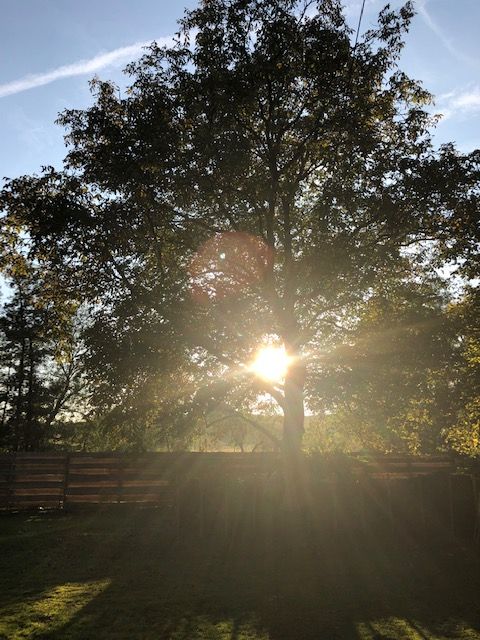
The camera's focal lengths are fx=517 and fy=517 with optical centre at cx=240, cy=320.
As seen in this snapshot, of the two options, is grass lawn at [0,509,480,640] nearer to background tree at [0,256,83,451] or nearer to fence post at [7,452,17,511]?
fence post at [7,452,17,511]

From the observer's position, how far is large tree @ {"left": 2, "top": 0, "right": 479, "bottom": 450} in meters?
15.2

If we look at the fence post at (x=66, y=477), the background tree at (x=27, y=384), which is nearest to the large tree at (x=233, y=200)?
the fence post at (x=66, y=477)

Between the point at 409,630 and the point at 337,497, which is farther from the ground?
the point at 337,497

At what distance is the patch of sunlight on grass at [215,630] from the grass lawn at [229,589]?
0.05 feet

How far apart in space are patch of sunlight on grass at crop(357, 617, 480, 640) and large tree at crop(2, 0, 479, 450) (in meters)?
9.70

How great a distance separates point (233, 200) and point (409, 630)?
44.4 ft

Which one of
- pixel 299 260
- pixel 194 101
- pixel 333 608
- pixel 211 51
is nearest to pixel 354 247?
pixel 299 260

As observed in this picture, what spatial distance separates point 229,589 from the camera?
8.66 metres

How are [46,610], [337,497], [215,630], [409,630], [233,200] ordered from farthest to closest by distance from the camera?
[233,200], [337,497], [46,610], [409,630], [215,630]

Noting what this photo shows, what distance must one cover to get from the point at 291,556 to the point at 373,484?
3.34 m

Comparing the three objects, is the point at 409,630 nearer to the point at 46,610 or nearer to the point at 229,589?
the point at 229,589

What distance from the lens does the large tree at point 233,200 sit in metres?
15.2

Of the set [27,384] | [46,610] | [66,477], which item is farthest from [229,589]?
[27,384]

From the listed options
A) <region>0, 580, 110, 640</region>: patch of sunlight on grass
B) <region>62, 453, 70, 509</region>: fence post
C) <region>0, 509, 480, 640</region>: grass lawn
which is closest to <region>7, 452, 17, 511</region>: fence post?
<region>62, 453, 70, 509</region>: fence post
